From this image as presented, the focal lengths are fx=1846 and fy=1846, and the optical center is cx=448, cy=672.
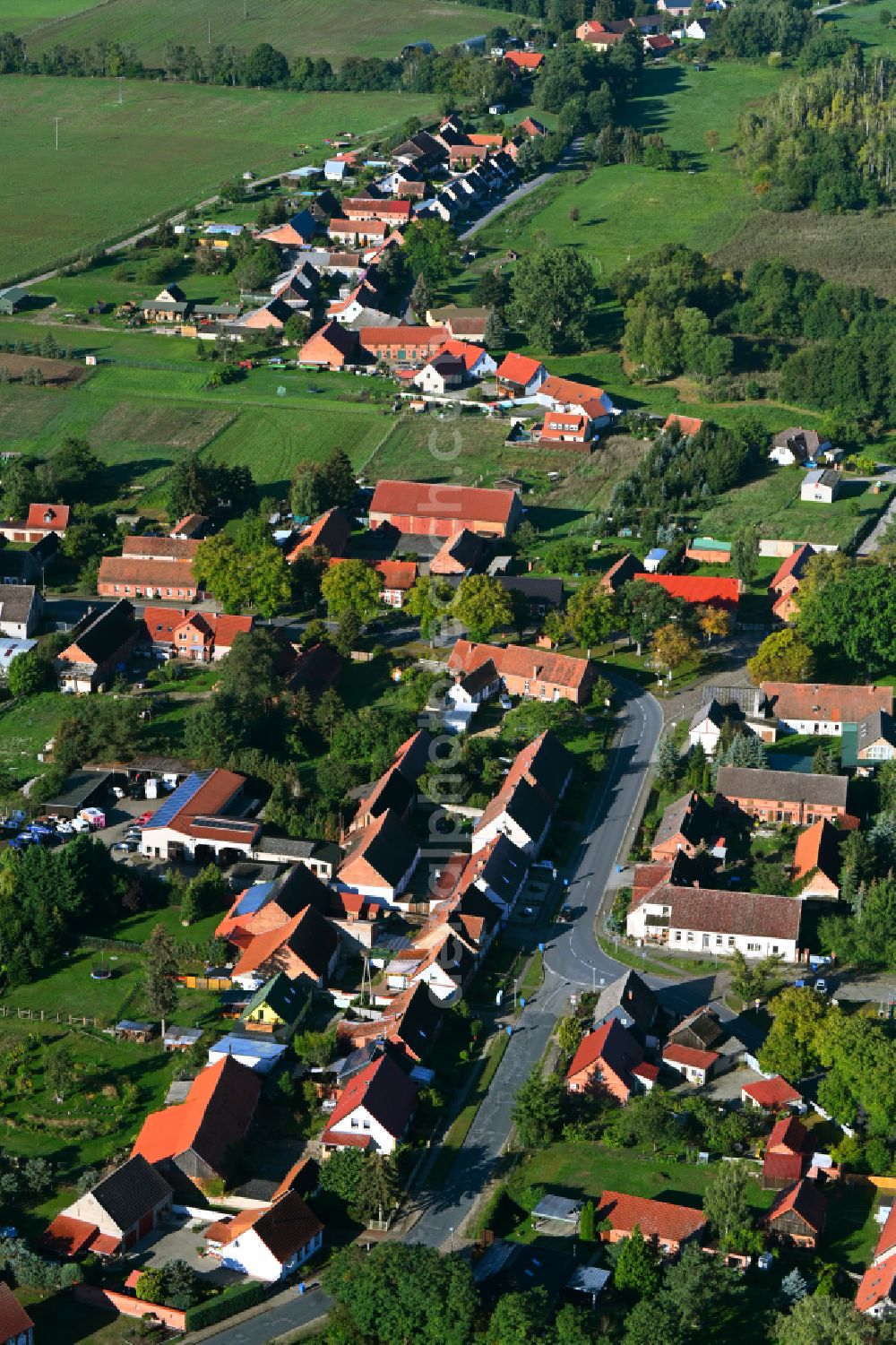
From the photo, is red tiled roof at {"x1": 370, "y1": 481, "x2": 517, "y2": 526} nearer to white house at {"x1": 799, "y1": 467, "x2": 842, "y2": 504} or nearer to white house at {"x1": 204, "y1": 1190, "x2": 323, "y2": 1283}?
white house at {"x1": 799, "y1": 467, "x2": 842, "y2": 504}

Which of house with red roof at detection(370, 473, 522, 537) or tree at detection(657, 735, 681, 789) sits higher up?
house with red roof at detection(370, 473, 522, 537)

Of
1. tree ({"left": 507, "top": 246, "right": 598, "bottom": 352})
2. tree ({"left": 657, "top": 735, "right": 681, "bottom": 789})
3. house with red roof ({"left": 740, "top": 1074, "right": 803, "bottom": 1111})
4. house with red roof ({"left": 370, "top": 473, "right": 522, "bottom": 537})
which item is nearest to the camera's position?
house with red roof ({"left": 740, "top": 1074, "right": 803, "bottom": 1111})

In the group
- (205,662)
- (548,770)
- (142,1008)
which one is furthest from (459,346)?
(142,1008)

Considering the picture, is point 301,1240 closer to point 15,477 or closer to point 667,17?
point 15,477

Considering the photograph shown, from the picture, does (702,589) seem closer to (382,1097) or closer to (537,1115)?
(537,1115)

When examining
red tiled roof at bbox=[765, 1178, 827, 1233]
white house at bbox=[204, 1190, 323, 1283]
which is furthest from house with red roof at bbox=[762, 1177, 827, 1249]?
white house at bbox=[204, 1190, 323, 1283]

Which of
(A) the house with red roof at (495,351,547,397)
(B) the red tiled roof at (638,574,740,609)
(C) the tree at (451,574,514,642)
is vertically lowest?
(B) the red tiled roof at (638,574,740,609)

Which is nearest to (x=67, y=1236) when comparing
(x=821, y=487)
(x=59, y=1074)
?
(x=59, y=1074)
